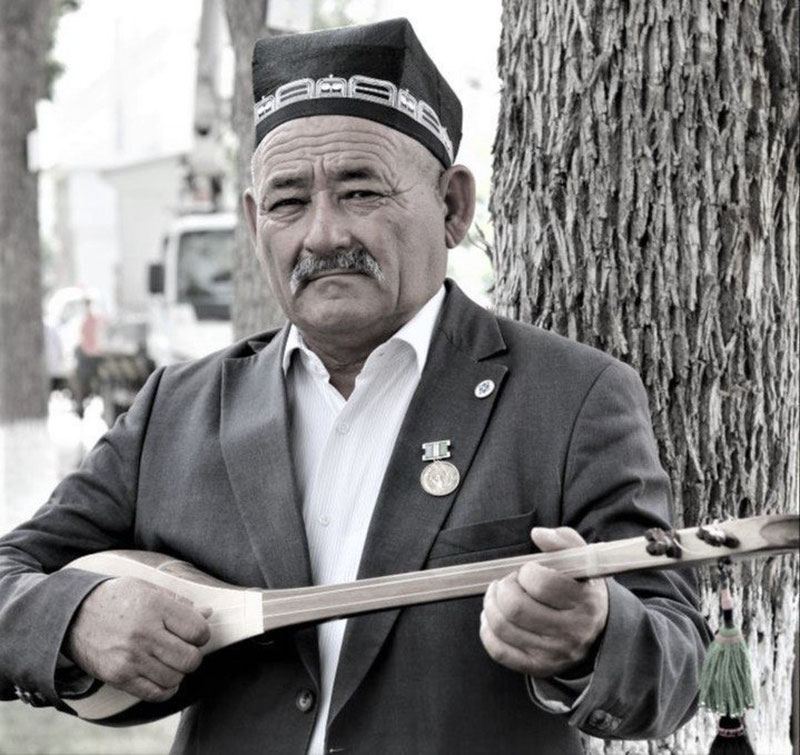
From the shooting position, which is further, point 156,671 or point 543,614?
point 156,671

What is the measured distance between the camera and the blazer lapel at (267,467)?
2.66 metres

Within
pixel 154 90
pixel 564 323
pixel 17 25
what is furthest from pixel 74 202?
pixel 564 323

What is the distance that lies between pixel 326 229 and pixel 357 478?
1.48 ft

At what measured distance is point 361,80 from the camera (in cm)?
276

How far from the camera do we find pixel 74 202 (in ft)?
122

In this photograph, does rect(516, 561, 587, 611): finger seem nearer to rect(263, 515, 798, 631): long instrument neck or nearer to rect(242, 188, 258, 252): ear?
rect(263, 515, 798, 631): long instrument neck

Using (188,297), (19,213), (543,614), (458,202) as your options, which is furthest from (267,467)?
(188,297)

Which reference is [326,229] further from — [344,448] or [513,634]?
[513,634]

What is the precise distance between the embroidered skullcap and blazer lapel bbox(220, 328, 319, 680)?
465mm

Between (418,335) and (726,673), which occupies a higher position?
(418,335)

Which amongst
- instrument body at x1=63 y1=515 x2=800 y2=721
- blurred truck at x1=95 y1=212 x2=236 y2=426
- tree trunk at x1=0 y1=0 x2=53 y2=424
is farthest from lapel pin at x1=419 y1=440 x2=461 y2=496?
blurred truck at x1=95 y1=212 x2=236 y2=426

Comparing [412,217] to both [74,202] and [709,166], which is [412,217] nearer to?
[709,166]

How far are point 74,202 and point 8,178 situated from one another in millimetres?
26736

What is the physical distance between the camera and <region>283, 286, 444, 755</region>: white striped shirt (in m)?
2.68
